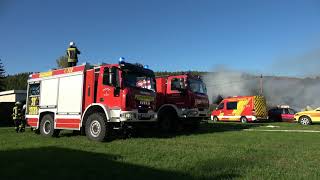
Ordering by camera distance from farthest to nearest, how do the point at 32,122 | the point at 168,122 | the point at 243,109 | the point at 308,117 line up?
the point at 243,109 < the point at 308,117 < the point at 168,122 < the point at 32,122

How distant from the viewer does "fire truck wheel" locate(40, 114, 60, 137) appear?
1794 centimetres

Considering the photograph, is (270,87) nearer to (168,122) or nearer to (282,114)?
(282,114)

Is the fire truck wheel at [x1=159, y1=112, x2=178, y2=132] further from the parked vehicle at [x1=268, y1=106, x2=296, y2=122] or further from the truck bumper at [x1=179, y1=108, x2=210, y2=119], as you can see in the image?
the parked vehicle at [x1=268, y1=106, x2=296, y2=122]

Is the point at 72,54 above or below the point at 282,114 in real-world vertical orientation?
above

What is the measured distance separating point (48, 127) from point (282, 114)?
25.2 metres

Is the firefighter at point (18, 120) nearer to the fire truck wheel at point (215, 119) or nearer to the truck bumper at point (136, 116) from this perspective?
the truck bumper at point (136, 116)

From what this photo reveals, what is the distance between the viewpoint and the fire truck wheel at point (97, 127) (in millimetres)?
15312

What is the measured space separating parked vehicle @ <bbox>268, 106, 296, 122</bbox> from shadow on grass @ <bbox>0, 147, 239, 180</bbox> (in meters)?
29.0

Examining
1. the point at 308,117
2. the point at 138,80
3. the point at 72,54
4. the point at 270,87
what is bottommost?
the point at 308,117

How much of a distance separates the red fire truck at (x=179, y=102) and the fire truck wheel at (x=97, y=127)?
13.4 ft

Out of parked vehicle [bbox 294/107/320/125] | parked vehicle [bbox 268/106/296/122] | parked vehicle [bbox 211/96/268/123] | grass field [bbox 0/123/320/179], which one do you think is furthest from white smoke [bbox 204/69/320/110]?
grass field [bbox 0/123/320/179]

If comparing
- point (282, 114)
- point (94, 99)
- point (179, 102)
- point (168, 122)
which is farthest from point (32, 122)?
point (282, 114)

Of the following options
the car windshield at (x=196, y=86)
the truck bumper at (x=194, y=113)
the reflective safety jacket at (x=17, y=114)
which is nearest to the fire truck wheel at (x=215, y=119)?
the car windshield at (x=196, y=86)

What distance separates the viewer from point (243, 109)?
36156 mm
